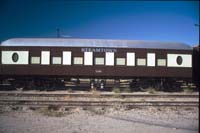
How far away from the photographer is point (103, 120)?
30.9ft

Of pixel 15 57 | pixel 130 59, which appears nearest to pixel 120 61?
pixel 130 59

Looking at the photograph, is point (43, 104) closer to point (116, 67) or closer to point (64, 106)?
point (64, 106)

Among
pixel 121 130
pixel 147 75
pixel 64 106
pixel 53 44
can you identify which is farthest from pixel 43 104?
pixel 147 75

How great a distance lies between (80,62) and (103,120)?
35.2 ft

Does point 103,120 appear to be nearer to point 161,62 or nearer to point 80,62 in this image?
point 80,62

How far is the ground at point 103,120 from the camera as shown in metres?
8.06

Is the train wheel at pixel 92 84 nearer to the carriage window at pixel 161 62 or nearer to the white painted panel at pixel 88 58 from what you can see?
the white painted panel at pixel 88 58

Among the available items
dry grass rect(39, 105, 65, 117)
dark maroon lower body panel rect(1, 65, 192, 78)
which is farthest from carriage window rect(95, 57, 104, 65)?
dry grass rect(39, 105, 65, 117)

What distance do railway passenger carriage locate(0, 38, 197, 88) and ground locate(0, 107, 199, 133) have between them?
8.24 meters

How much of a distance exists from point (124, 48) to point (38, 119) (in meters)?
11.6

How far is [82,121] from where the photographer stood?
9203mm

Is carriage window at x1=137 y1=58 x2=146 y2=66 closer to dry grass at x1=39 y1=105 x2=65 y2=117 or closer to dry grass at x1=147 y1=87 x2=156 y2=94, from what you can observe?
dry grass at x1=147 y1=87 x2=156 y2=94

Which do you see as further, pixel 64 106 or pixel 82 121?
pixel 64 106

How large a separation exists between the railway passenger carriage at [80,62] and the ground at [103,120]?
8237mm
